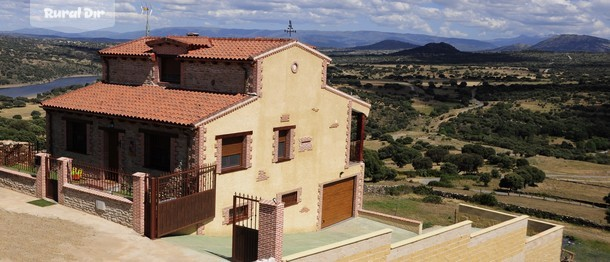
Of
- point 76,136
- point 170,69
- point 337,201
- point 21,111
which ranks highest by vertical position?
point 170,69

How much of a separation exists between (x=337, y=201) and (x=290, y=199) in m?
3.54

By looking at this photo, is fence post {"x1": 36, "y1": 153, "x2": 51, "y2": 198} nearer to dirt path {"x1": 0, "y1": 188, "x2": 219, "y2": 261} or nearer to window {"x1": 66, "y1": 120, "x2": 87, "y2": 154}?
dirt path {"x1": 0, "y1": 188, "x2": 219, "y2": 261}

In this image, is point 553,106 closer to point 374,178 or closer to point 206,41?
point 374,178

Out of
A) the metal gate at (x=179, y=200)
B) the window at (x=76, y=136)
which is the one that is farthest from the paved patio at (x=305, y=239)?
the window at (x=76, y=136)

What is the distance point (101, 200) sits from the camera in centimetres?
1894

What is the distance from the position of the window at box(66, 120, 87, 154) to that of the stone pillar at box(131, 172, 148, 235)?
753cm

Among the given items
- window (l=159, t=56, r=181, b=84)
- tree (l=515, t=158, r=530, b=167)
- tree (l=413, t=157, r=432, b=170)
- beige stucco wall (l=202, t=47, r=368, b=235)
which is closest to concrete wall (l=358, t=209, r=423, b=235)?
beige stucco wall (l=202, t=47, r=368, b=235)

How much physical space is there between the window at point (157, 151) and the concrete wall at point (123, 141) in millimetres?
181

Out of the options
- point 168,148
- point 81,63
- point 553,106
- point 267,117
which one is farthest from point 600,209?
point 81,63

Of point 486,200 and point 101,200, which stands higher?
point 101,200

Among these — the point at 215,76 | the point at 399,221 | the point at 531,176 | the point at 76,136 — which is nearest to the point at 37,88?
the point at 531,176

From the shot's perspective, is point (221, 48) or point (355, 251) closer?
point (355, 251)

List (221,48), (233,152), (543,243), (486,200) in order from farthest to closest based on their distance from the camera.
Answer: (486,200), (543,243), (221,48), (233,152)

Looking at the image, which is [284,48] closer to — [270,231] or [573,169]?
[270,231]
